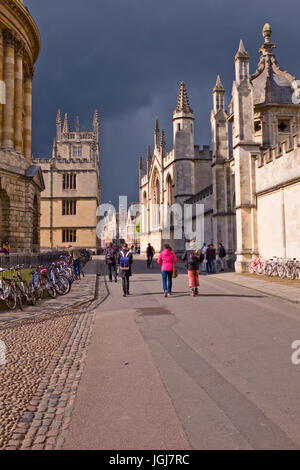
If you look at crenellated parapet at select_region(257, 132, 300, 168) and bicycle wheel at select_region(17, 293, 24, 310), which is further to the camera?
crenellated parapet at select_region(257, 132, 300, 168)

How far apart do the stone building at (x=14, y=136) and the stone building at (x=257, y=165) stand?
41.6 ft

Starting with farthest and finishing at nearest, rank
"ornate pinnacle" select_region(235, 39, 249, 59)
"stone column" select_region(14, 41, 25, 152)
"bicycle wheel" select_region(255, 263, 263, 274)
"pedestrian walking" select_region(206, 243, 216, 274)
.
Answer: "stone column" select_region(14, 41, 25, 152) → "pedestrian walking" select_region(206, 243, 216, 274) → "ornate pinnacle" select_region(235, 39, 249, 59) → "bicycle wheel" select_region(255, 263, 263, 274)

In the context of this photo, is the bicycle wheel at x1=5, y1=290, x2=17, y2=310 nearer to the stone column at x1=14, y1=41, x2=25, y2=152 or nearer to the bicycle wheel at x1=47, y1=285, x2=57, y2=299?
the bicycle wheel at x1=47, y1=285, x2=57, y2=299

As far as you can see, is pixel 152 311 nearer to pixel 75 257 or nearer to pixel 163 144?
pixel 75 257

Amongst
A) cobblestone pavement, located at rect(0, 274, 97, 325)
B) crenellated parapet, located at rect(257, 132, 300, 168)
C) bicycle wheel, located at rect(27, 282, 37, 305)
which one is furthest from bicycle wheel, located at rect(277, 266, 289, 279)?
bicycle wheel, located at rect(27, 282, 37, 305)

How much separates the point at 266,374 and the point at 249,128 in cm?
1858

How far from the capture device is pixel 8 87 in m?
24.6

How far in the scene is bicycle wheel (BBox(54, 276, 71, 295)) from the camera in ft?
41.9

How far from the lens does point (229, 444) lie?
110 inches

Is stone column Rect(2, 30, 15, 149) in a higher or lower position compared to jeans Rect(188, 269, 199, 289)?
higher

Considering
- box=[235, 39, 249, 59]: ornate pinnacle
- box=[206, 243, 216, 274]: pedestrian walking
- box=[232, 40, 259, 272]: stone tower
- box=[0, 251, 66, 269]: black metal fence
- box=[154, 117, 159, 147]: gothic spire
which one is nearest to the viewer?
box=[0, 251, 66, 269]: black metal fence

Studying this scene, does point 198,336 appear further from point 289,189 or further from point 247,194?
point 247,194

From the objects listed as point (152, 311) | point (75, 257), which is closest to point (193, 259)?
point (152, 311)

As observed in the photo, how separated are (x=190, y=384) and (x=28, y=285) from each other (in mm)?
7394
